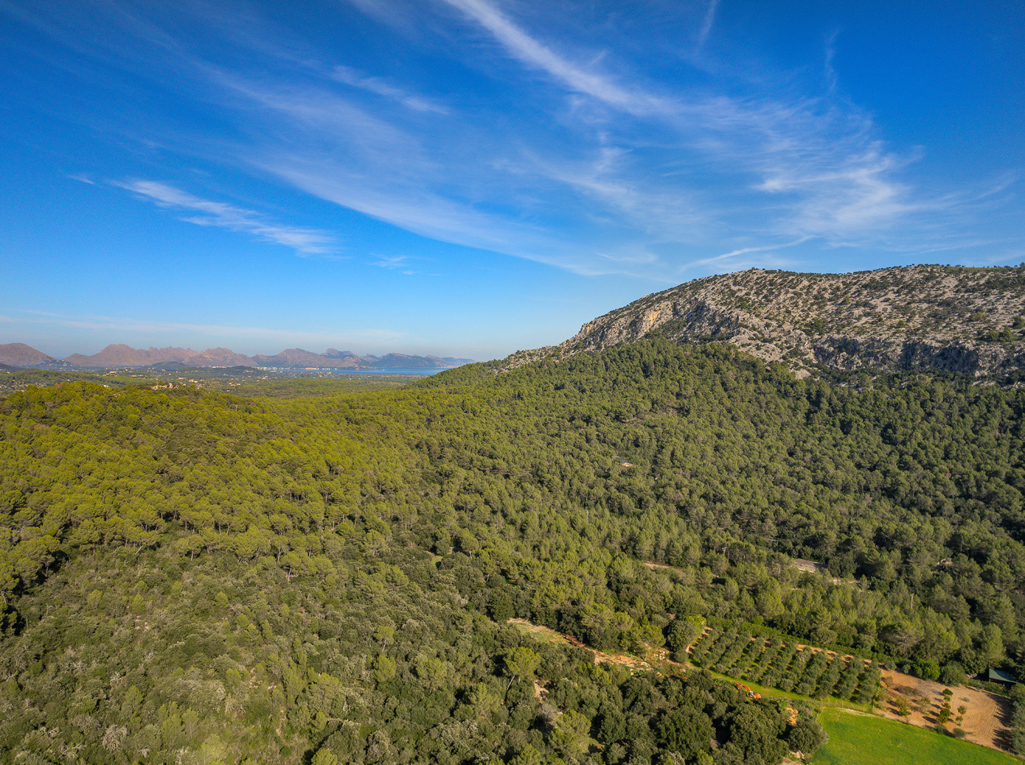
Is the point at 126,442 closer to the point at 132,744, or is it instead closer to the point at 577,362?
the point at 132,744

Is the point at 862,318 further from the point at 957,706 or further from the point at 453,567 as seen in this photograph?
the point at 453,567

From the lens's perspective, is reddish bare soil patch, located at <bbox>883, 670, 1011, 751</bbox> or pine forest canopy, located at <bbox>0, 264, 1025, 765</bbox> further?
reddish bare soil patch, located at <bbox>883, 670, 1011, 751</bbox>

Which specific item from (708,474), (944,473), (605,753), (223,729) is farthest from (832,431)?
(223,729)

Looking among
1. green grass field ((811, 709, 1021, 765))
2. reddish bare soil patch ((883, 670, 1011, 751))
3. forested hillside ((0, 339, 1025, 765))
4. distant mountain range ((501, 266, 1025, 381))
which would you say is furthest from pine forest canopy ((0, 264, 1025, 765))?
distant mountain range ((501, 266, 1025, 381))

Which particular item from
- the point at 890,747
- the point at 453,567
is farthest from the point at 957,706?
the point at 453,567

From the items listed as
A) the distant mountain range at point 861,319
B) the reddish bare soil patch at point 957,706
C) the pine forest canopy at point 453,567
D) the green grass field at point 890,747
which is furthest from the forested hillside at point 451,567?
the distant mountain range at point 861,319

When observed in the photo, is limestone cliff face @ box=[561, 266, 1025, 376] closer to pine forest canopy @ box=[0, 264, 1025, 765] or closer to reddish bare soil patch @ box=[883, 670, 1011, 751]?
pine forest canopy @ box=[0, 264, 1025, 765]
